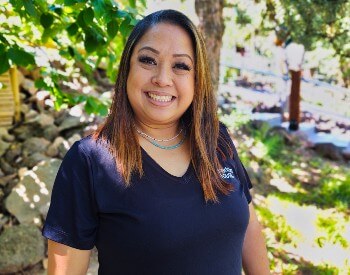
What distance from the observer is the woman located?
1.32 meters

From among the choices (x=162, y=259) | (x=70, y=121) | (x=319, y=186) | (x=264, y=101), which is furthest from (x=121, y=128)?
(x=264, y=101)

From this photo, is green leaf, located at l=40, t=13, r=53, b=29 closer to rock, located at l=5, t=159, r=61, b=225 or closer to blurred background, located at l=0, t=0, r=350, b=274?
blurred background, located at l=0, t=0, r=350, b=274

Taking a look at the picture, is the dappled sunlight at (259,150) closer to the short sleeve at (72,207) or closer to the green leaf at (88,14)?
the green leaf at (88,14)

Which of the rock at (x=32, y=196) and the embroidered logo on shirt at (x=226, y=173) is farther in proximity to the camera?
the rock at (x=32, y=196)

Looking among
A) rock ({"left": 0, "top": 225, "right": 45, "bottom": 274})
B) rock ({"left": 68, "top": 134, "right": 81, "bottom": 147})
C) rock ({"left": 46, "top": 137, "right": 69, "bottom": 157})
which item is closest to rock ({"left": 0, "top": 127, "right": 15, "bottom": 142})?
rock ({"left": 46, "top": 137, "right": 69, "bottom": 157})

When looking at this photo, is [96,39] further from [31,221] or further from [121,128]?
[31,221]

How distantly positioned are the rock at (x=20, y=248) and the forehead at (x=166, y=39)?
9.06 feet

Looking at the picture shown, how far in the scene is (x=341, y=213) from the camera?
5.57 m

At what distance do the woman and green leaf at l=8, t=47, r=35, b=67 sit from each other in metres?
0.80

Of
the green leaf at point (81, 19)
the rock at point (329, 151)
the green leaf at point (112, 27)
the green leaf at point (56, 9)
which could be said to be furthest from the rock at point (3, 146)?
the rock at point (329, 151)

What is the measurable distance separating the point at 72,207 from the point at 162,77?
20.0 inches

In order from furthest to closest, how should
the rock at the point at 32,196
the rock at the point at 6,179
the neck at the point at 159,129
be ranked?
1. the rock at the point at 6,179
2. the rock at the point at 32,196
3. the neck at the point at 159,129

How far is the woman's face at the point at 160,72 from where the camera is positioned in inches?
56.2

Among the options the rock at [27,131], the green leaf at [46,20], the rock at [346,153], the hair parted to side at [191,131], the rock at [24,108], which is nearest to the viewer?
the hair parted to side at [191,131]
